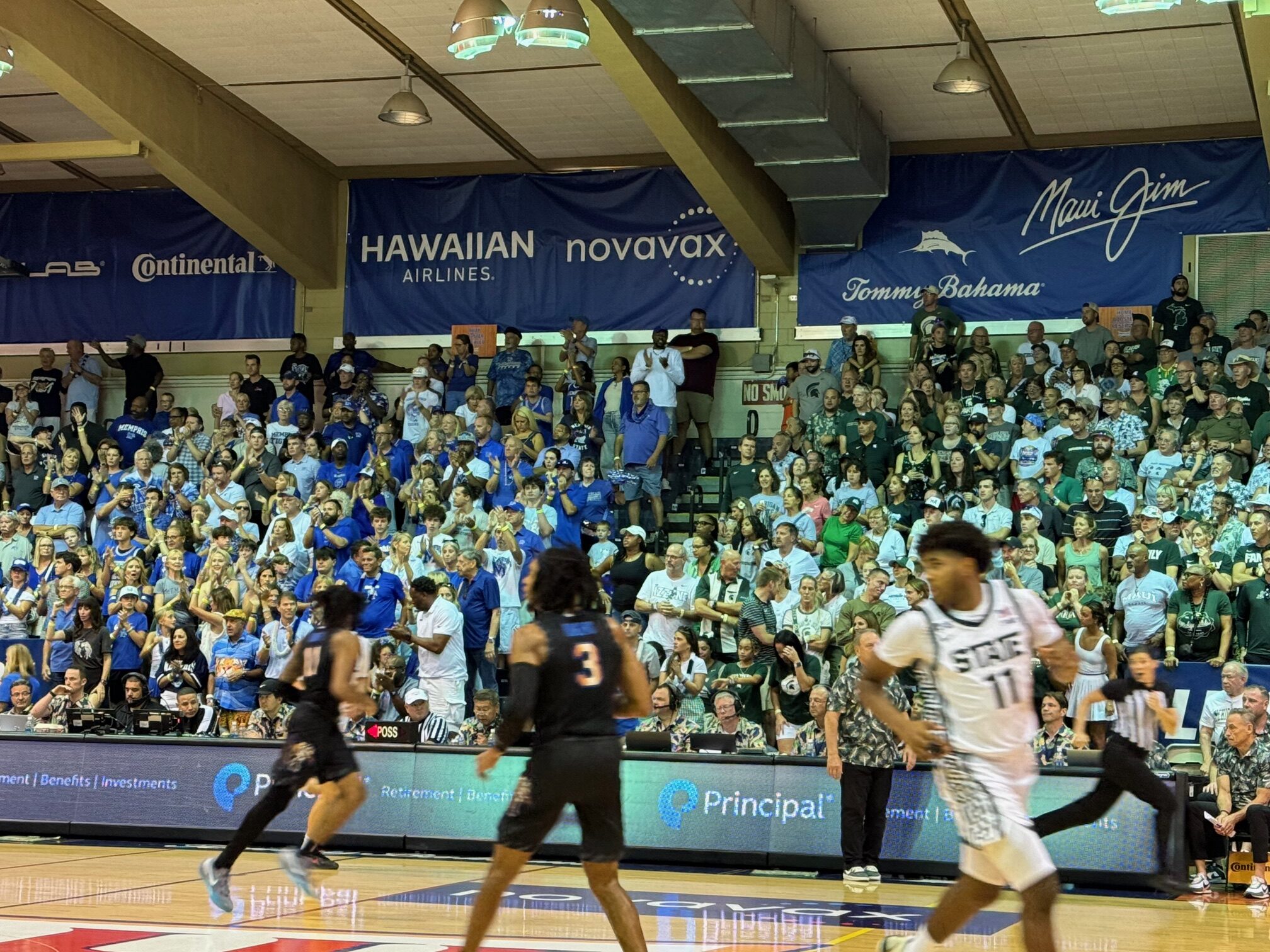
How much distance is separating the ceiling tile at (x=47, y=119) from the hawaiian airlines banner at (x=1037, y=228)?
10525mm

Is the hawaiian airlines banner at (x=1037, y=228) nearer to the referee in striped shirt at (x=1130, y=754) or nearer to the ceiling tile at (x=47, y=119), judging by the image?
the ceiling tile at (x=47, y=119)

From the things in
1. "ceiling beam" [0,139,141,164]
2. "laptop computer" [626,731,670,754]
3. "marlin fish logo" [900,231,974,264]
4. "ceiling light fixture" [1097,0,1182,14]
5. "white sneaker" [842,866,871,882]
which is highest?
"ceiling beam" [0,139,141,164]

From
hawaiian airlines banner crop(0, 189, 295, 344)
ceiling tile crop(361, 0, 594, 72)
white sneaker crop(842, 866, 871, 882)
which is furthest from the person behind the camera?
hawaiian airlines banner crop(0, 189, 295, 344)

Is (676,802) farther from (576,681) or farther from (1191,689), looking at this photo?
(576,681)

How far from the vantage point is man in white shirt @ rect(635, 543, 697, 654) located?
52.9 feet

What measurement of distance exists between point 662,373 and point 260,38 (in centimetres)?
643

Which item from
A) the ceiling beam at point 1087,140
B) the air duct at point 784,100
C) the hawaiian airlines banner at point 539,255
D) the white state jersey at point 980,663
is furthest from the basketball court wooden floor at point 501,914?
the ceiling beam at point 1087,140

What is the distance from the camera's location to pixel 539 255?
24531 mm

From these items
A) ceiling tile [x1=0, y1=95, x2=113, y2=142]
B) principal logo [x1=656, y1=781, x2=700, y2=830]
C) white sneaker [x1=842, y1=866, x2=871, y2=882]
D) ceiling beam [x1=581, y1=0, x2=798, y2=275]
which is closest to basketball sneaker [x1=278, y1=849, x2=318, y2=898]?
principal logo [x1=656, y1=781, x2=700, y2=830]

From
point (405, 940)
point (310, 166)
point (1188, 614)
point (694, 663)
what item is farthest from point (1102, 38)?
point (405, 940)

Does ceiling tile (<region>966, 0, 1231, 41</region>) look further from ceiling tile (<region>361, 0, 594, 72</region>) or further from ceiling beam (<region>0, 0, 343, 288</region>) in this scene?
ceiling beam (<region>0, 0, 343, 288</region>)

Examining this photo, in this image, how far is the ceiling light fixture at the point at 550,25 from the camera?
13.7 metres

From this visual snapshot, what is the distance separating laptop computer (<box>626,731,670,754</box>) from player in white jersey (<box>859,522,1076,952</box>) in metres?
6.78

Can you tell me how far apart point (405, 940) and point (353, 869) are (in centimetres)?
380
